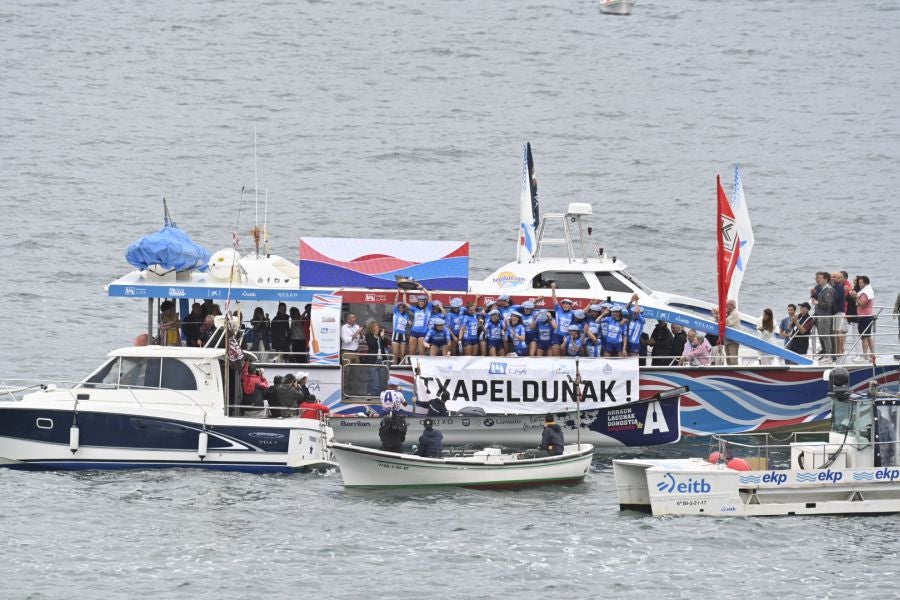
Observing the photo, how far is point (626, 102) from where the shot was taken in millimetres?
79812

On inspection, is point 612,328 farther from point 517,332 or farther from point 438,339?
point 438,339

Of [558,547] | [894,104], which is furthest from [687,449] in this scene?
[894,104]

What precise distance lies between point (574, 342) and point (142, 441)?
359 inches

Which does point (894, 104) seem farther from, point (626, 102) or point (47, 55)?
point (47, 55)

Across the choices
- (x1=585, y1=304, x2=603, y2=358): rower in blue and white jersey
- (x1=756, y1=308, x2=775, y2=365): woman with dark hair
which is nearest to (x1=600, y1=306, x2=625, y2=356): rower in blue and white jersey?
(x1=585, y1=304, x2=603, y2=358): rower in blue and white jersey

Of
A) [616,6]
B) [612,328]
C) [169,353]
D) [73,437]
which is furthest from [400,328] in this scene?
[616,6]

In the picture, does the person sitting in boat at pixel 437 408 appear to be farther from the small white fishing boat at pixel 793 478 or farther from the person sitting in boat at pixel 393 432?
the small white fishing boat at pixel 793 478

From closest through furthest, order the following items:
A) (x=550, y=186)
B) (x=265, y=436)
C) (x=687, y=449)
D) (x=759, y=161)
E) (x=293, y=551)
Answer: (x=293, y=551) < (x=265, y=436) < (x=687, y=449) < (x=550, y=186) < (x=759, y=161)

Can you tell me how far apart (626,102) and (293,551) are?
56.9 metres

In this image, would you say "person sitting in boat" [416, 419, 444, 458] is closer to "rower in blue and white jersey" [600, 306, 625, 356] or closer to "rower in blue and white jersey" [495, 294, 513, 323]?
"rower in blue and white jersey" [495, 294, 513, 323]

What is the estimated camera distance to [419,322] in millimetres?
33719

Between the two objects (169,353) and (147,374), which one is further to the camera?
(169,353)

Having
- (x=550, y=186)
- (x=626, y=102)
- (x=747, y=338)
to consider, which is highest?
(x=626, y=102)

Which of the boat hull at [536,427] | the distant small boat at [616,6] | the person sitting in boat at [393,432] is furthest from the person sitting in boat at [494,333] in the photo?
the distant small boat at [616,6]
